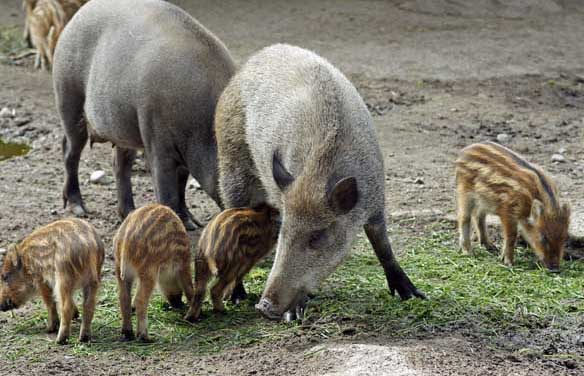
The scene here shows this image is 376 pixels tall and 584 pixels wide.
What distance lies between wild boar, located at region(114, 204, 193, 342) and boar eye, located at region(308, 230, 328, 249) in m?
0.73

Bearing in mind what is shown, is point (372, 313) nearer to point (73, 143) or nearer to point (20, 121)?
point (73, 143)

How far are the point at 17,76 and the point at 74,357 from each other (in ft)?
23.3

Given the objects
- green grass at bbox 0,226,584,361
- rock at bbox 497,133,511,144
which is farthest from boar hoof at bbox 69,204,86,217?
rock at bbox 497,133,511,144

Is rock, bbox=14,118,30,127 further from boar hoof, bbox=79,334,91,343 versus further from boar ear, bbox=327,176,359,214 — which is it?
boar ear, bbox=327,176,359,214

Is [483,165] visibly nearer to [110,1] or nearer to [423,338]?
[423,338]

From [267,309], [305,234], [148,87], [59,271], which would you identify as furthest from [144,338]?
[148,87]

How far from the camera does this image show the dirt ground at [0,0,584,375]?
5141 mm

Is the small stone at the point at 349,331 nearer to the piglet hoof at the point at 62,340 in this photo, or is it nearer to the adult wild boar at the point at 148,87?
the piglet hoof at the point at 62,340

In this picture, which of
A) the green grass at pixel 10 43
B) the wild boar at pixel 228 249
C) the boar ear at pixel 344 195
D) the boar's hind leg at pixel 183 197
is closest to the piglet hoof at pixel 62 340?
the wild boar at pixel 228 249

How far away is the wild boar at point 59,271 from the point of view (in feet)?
17.7

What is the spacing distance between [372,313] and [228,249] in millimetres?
880

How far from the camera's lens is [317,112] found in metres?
5.70

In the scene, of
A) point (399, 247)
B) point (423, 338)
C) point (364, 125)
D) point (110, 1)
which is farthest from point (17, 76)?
point (423, 338)

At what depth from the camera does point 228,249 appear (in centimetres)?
566
